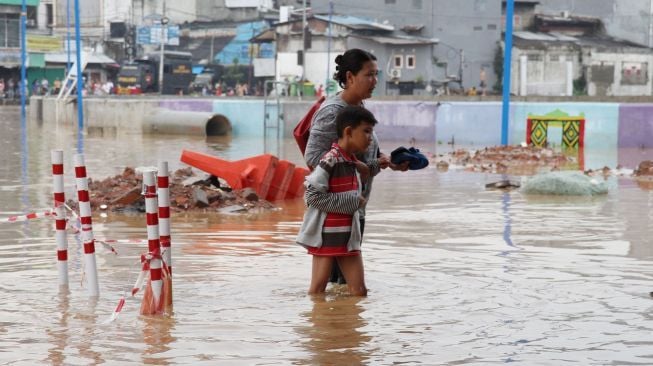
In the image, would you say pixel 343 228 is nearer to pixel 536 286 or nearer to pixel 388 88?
pixel 536 286

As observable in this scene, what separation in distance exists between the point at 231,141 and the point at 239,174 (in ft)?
57.7

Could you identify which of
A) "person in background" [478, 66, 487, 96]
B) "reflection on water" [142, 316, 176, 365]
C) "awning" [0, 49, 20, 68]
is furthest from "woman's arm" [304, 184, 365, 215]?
"awning" [0, 49, 20, 68]

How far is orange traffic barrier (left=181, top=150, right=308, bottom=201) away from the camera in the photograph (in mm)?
15641

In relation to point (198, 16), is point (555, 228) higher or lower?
lower

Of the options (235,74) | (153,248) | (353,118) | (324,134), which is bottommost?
(153,248)

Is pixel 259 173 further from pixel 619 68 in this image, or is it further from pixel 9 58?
pixel 9 58

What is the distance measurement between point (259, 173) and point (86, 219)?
24.3 feet

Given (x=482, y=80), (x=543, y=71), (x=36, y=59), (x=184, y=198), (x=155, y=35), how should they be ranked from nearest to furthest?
1. (x=184, y=198)
2. (x=543, y=71)
3. (x=482, y=80)
4. (x=36, y=59)
5. (x=155, y=35)

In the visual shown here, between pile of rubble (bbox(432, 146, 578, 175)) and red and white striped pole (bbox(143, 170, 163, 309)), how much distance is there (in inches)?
556

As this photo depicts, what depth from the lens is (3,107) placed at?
67438 mm

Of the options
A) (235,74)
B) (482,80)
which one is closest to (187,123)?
(482,80)

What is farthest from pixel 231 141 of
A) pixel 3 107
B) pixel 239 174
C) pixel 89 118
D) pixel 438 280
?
pixel 3 107

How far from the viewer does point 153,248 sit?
7.62 meters

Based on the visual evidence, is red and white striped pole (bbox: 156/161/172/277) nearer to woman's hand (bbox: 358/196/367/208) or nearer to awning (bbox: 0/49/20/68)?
woman's hand (bbox: 358/196/367/208)
